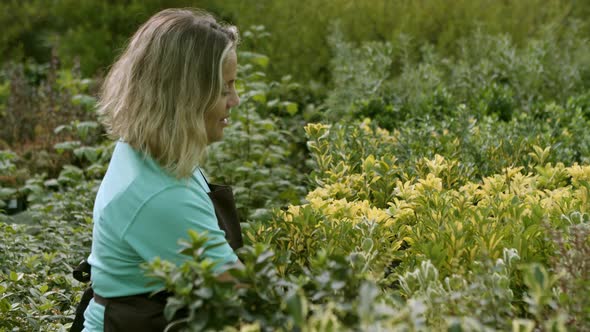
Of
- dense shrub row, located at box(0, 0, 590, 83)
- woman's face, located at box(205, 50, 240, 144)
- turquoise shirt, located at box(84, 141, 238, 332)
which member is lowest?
dense shrub row, located at box(0, 0, 590, 83)

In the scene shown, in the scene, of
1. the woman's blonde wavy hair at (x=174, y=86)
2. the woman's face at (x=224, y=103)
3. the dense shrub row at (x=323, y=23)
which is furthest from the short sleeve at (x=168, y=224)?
the dense shrub row at (x=323, y=23)

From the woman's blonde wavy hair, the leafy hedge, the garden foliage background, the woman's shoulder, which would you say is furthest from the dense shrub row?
the woman's shoulder

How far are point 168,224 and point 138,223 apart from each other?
4.1 inches

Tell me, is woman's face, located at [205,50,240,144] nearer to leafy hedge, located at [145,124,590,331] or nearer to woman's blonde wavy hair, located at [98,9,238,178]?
woman's blonde wavy hair, located at [98,9,238,178]

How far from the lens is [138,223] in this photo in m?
2.16

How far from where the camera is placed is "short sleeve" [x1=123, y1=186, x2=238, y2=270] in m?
2.12

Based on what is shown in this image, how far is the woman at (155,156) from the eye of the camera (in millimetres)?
2150

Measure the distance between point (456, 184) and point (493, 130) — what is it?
2.81 ft

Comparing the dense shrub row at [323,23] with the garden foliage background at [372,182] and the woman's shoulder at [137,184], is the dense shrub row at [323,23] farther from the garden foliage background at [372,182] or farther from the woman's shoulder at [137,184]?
the woman's shoulder at [137,184]

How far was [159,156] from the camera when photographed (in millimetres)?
2309

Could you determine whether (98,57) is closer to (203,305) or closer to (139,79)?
(139,79)

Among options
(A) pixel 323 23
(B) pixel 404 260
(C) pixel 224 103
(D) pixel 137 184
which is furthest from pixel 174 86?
(A) pixel 323 23

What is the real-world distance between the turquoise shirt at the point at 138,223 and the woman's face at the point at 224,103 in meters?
0.20

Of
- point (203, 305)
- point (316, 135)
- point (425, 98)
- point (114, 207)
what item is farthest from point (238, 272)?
point (425, 98)
